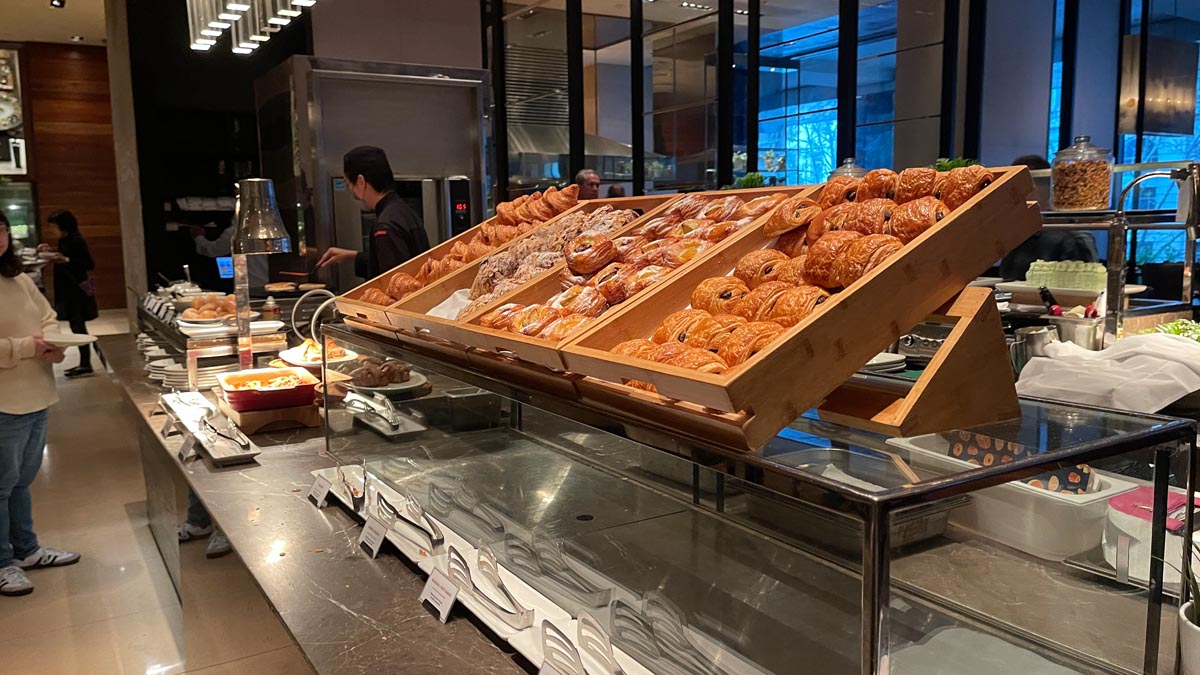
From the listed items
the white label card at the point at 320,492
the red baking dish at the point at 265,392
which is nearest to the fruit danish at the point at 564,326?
the white label card at the point at 320,492

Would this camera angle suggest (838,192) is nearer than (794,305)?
No

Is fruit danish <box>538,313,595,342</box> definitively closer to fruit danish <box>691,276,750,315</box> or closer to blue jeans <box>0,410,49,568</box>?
fruit danish <box>691,276,750,315</box>

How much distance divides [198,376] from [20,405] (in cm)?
78

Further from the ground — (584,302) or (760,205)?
(760,205)

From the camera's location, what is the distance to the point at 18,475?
3.86 m

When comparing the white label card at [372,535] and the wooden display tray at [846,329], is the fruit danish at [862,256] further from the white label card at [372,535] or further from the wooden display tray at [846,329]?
the white label card at [372,535]

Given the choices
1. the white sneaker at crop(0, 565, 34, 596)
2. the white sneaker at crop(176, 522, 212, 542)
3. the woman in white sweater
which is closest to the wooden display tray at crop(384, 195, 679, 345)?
the white sneaker at crop(176, 522, 212, 542)

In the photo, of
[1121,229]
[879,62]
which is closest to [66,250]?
[879,62]

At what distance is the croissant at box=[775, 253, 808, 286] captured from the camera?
4.11 ft

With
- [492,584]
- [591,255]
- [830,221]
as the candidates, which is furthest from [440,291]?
[830,221]

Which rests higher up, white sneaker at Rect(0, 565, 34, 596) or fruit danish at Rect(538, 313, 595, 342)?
fruit danish at Rect(538, 313, 595, 342)

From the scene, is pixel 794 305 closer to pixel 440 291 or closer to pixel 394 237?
pixel 440 291

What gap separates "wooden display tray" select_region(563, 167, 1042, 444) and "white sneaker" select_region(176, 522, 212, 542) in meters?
1.68

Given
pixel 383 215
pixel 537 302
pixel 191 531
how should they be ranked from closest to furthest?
1. pixel 537 302
2. pixel 191 531
3. pixel 383 215
